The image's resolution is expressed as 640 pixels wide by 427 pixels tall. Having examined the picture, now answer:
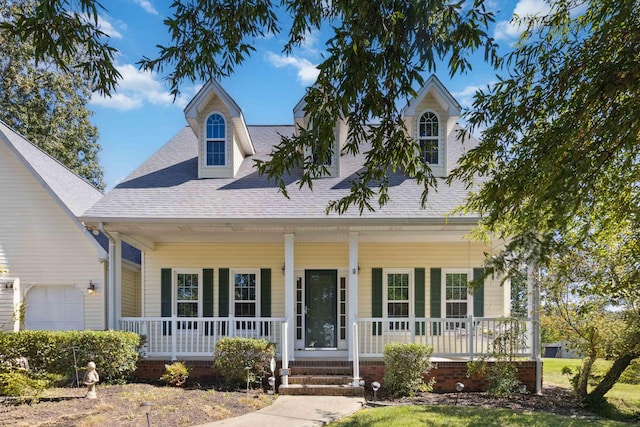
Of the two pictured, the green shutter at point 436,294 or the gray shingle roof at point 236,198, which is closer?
the gray shingle roof at point 236,198

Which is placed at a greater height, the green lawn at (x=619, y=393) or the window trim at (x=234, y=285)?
the window trim at (x=234, y=285)

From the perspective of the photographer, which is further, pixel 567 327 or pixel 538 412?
pixel 567 327

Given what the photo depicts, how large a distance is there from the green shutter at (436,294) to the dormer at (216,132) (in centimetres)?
566

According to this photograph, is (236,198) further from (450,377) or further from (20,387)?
(450,377)

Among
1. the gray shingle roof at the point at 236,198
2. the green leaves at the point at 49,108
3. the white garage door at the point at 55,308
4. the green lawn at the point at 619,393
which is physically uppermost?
the green leaves at the point at 49,108

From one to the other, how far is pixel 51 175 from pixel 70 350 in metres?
4.90

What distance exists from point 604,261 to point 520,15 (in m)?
4.18

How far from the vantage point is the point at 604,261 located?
296 inches

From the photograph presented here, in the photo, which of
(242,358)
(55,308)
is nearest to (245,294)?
(242,358)

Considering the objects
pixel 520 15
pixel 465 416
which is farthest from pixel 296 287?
pixel 520 15

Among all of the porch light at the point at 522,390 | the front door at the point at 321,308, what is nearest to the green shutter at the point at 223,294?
the front door at the point at 321,308

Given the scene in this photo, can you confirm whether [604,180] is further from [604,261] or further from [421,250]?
[421,250]

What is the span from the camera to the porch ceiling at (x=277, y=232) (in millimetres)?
10062

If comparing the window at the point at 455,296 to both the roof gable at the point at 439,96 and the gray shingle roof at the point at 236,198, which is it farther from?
the roof gable at the point at 439,96
